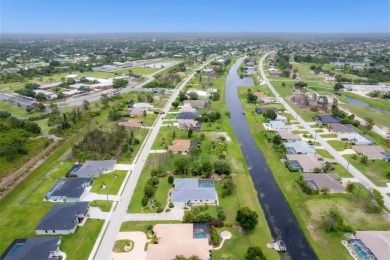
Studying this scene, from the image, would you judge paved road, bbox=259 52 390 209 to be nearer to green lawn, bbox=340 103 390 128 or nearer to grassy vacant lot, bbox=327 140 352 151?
grassy vacant lot, bbox=327 140 352 151

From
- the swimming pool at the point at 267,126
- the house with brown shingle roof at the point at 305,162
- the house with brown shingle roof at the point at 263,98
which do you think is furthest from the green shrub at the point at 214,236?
the house with brown shingle roof at the point at 263,98

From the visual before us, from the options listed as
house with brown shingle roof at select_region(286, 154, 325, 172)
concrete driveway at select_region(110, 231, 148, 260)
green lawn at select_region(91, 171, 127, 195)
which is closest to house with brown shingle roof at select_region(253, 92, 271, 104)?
house with brown shingle roof at select_region(286, 154, 325, 172)

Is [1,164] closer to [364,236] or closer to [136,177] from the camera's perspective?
[136,177]

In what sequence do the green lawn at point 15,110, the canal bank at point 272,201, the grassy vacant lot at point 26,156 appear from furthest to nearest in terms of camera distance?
the green lawn at point 15,110, the grassy vacant lot at point 26,156, the canal bank at point 272,201

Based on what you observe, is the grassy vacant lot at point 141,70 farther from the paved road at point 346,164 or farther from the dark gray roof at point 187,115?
the paved road at point 346,164

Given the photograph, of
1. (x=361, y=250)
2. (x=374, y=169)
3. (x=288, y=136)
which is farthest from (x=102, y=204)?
(x=374, y=169)
